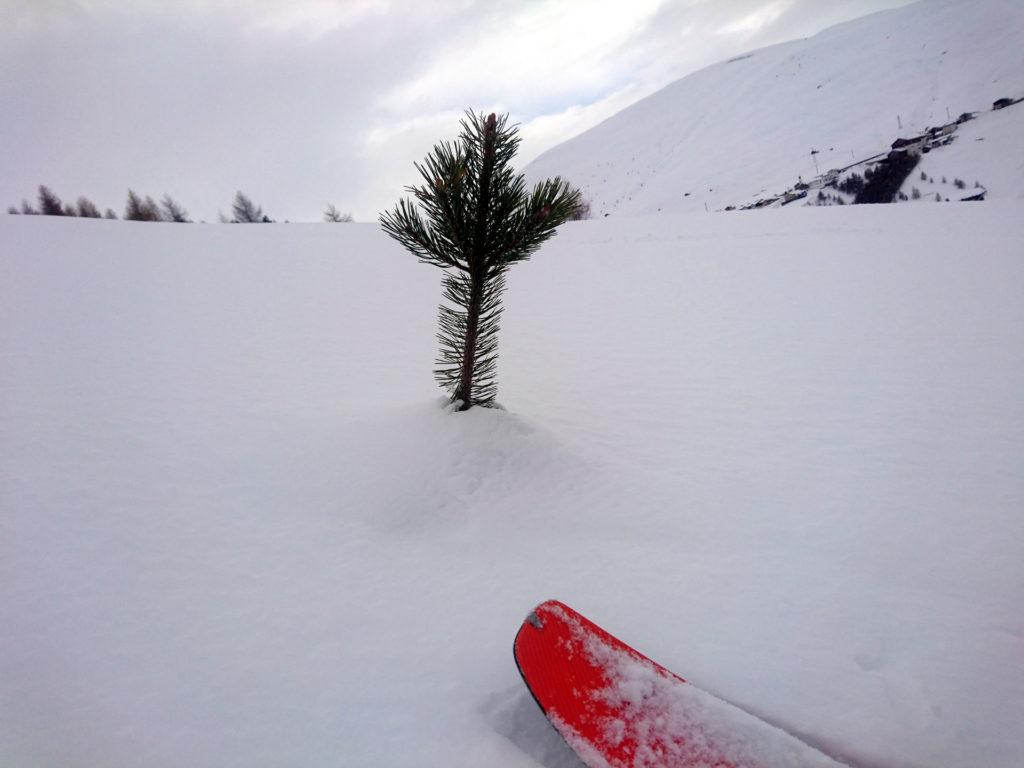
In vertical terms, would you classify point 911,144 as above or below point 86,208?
above

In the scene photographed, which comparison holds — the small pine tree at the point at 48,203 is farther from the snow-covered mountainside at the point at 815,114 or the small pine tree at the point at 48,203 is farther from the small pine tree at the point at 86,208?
A: the snow-covered mountainside at the point at 815,114

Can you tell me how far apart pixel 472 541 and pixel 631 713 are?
1.34 meters

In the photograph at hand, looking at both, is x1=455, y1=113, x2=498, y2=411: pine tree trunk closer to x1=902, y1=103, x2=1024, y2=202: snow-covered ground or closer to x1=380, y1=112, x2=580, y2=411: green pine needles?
x1=380, y1=112, x2=580, y2=411: green pine needles

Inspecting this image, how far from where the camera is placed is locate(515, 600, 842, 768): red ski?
68.2 inches

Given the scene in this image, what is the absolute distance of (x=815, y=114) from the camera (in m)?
45.6

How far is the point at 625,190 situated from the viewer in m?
49.2

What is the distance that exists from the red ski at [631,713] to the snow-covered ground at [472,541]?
18 centimetres

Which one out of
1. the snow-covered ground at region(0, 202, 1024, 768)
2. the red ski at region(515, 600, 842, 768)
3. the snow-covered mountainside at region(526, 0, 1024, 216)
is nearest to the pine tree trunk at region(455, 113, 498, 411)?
the snow-covered ground at region(0, 202, 1024, 768)

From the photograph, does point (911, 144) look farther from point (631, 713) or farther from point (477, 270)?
point (631, 713)

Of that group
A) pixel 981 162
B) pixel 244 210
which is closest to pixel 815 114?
pixel 981 162

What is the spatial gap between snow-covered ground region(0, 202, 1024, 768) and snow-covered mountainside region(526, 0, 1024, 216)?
890 inches

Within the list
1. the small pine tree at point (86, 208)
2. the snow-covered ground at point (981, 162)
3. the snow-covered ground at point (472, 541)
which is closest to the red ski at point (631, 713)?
the snow-covered ground at point (472, 541)

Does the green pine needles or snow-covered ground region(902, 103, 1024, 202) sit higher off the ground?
snow-covered ground region(902, 103, 1024, 202)

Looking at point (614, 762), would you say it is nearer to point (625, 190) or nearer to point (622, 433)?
point (622, 433)
